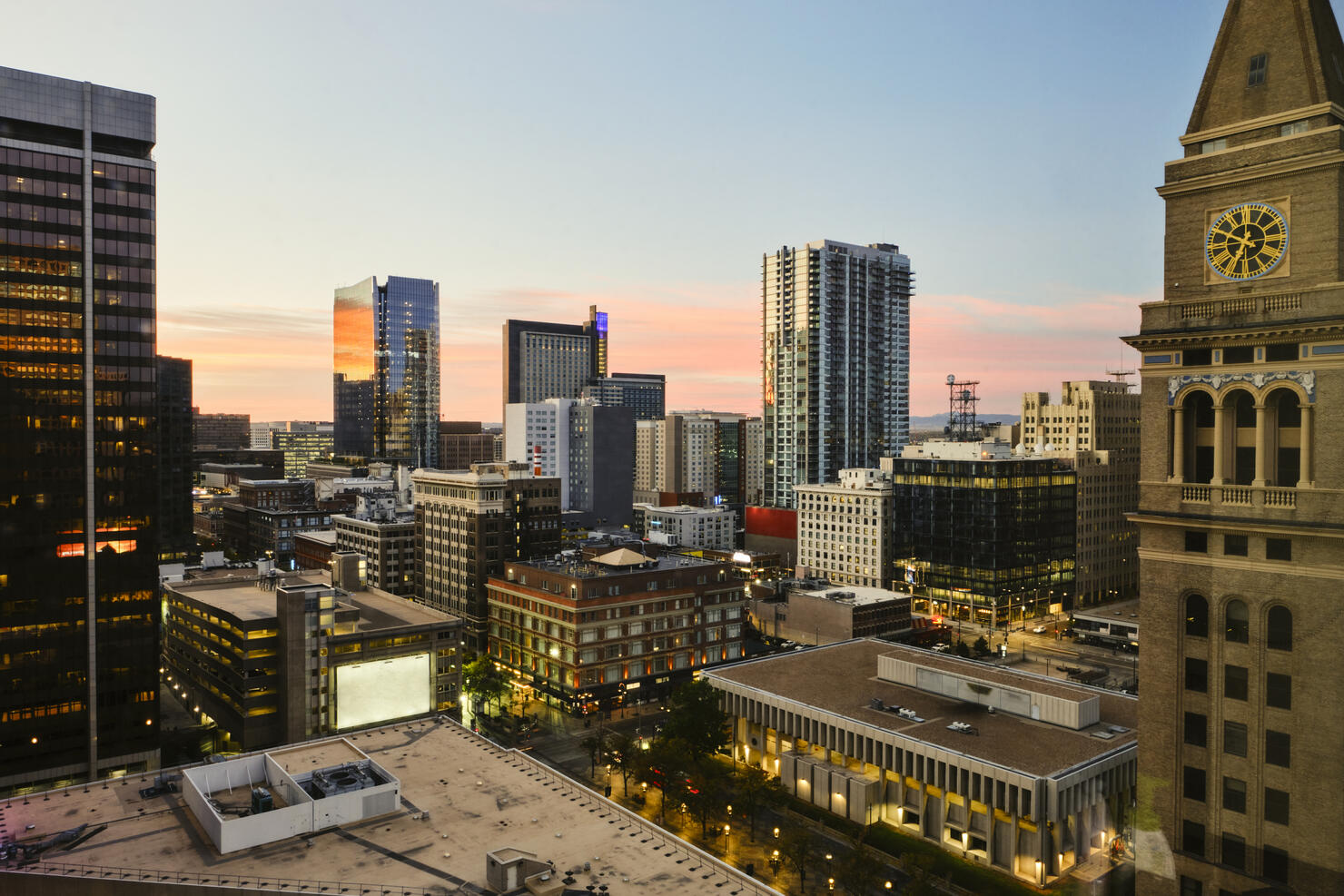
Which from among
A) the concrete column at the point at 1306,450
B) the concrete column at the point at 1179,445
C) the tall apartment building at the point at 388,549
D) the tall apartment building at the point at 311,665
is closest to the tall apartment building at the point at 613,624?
the tall apartment building at the point at 311,665

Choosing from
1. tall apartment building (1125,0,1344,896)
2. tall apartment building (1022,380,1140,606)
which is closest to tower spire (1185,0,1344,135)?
tall apartment building (1125,0,1344,896)

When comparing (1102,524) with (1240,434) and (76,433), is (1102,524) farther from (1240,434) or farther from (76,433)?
(76,433)

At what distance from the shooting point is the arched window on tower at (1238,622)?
4144cm

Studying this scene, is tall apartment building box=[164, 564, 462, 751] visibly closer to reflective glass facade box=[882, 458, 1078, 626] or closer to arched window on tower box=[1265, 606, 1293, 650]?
arched window on tower box=[1265, 606, 1293, 650]

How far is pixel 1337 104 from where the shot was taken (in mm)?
39969

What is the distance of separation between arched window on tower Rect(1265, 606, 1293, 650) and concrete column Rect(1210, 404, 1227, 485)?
257 inches

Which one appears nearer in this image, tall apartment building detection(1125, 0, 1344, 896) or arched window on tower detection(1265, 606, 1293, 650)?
tall apartment building detection(1125, 0, 1344, 896)

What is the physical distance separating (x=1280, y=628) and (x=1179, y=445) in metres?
9.76

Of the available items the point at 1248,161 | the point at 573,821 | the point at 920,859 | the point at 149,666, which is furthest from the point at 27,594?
the point at 1248,161

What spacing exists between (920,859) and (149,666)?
8467cm

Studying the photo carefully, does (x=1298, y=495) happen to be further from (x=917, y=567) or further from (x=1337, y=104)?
(x=917, y=567)

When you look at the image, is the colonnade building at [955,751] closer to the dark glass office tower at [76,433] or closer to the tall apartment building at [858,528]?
the dark glass office tower at [76,433]

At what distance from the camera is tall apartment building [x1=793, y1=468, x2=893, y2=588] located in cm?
18938

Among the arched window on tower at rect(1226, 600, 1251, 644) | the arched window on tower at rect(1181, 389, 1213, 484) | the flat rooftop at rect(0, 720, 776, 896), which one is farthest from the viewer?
the flat rooftop at rect(0, 720, 776, 896)
